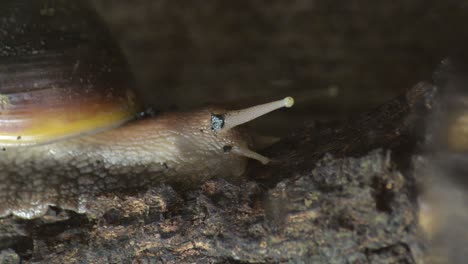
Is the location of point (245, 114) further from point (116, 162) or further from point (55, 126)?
point (55, 126)

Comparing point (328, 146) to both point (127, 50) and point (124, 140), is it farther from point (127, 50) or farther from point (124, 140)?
point (127, 50)

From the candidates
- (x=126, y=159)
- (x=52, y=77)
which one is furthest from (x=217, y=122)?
(x=52, y=77)

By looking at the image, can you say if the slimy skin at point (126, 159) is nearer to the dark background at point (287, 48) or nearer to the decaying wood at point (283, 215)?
the decaying wood at point (283, 215)

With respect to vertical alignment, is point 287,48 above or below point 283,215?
above

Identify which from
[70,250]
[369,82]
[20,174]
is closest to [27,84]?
[20,174]

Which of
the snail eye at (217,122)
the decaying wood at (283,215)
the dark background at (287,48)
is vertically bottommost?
the decaying wood at (283,215)

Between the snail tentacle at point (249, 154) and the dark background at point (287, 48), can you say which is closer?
the snail tentacle at point (249, 154)

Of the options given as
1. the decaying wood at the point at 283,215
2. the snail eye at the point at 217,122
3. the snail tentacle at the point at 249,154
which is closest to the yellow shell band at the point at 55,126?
the decaying wood at the point at 283,215

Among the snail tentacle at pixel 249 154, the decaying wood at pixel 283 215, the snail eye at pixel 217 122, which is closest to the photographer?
the decaying wood at pixel 283 215
